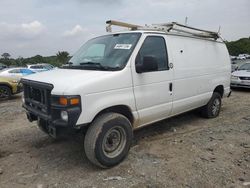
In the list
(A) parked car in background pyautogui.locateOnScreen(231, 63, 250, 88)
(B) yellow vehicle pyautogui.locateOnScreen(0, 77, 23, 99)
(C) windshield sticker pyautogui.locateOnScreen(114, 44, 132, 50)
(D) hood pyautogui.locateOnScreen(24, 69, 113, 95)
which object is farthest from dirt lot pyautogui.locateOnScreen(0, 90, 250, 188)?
(A) parked car in background pyautogui.locateOnScreen(231, 63, 250, 88)

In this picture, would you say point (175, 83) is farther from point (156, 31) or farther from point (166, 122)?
point (166, 122)

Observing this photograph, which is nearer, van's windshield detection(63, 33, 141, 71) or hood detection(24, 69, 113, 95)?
hood detection(24, 69, 113, 95)

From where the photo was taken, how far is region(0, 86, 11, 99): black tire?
1052 cm

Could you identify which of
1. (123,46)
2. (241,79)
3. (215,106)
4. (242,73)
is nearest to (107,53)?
(123,46)

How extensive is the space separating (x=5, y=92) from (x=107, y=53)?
797cm

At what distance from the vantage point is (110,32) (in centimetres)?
504

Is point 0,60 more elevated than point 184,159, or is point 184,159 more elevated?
point 0,60

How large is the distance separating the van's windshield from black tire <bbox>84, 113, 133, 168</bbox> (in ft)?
2.72

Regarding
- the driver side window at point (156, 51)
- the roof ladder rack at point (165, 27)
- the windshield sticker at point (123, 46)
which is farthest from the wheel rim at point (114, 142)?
the roof ladder rack at point (165, 27)

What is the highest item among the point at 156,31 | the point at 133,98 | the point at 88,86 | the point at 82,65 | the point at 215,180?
the point at 156,31

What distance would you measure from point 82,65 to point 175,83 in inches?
73.6

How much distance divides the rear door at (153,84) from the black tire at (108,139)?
48 centimetres

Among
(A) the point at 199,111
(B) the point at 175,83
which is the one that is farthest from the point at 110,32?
(A) the point at 199,111

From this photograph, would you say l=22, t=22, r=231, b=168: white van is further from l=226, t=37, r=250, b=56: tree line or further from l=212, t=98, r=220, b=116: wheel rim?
l=226, t=37, r=250, b=56: tree line
